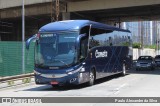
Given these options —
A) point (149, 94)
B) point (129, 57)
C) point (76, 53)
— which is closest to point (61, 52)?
point (76, 53)

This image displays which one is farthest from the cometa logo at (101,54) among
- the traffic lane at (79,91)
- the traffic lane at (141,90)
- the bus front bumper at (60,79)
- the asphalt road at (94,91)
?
the bus front bumper at (60,79)

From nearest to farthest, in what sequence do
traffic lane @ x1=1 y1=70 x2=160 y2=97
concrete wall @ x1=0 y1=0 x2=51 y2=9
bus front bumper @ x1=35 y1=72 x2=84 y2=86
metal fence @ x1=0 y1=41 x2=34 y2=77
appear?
1. traffic lane @ x1=1 y1=70 x2=160 y2=97
2. bus front bumper @ x1=35 y1=72 x2=84 y2=86
3. metal fence @ x1=0 y1=41 x2=34 y2=77
4. concrete wall @ x1=0 y1=0 x2=51 y2=9

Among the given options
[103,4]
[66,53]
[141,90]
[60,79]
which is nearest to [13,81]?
[60,79]

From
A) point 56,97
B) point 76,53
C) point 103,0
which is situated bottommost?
point 56,97

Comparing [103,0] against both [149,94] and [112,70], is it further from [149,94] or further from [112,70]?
[149,94]

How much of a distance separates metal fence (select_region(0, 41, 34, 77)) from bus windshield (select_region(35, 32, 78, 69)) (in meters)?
8.19

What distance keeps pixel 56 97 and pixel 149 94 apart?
153 inches

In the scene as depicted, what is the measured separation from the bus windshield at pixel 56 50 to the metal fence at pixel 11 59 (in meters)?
8.19

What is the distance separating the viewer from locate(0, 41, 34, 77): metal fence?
2706 cm

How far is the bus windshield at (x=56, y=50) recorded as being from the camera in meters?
18.8

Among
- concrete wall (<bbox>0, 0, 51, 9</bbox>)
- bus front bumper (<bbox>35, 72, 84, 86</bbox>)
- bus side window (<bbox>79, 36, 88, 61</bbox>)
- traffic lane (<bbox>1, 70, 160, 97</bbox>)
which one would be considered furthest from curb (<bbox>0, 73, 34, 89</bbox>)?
concrete wall (<bbox>0, 0, 51, 9</bbox>)

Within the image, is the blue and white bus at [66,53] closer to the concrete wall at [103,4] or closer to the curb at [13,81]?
the curb at [13,81]

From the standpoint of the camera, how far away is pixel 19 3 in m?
45.3

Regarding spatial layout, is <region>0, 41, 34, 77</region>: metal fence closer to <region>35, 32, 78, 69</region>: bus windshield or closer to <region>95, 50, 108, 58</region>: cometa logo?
<region>95, 50, 108, 58</region>: cometa logo
